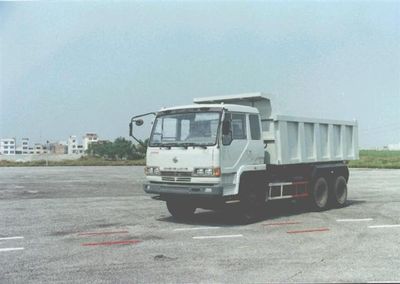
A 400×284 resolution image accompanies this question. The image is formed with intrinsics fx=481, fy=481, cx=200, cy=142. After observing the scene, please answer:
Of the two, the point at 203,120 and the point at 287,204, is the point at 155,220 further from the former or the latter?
the point at 287,204

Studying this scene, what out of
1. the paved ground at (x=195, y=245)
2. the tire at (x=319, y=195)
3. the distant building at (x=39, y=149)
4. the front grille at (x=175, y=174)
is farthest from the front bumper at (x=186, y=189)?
the distant building at (x=39, y=149)

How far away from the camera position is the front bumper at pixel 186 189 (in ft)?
33.5

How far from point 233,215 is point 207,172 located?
8.72ft

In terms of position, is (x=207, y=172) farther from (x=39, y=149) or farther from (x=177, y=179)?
(x=39, y=149)

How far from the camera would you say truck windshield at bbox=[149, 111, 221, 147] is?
34.5 feet

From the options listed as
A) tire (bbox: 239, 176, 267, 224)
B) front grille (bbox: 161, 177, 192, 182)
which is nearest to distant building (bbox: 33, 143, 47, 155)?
front grille (bbox: 161, 177, 192, 182)

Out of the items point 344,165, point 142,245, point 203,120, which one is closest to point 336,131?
point 344,165

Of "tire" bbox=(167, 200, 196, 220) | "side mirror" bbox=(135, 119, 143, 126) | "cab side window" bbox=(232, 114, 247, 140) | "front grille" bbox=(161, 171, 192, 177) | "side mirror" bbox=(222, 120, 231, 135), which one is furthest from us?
"tire" bbox=(167, 200, 196, 220)

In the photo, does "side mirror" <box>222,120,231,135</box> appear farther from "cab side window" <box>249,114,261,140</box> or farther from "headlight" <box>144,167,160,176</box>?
"headlight" <box>144,167,160,176</box>

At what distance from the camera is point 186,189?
34.5 ft

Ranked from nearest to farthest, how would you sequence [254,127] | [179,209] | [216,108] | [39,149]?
1. [216,108]
2. [254,127]
3. [179,209]
4. [39,149]

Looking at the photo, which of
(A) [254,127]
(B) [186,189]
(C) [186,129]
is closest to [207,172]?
(B) [186,189]

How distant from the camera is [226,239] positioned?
9.17m

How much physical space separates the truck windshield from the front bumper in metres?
0.91
